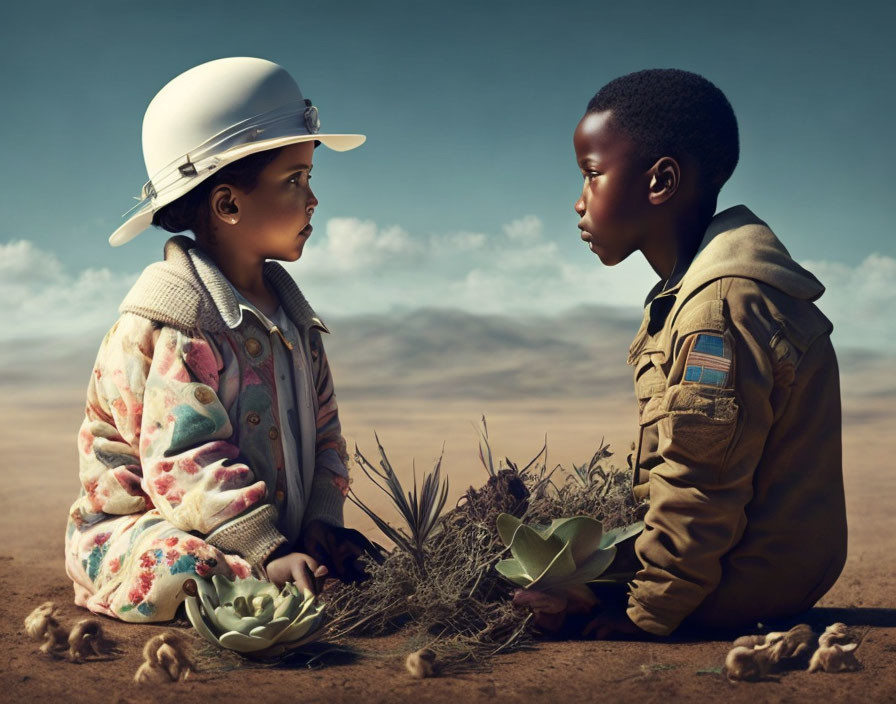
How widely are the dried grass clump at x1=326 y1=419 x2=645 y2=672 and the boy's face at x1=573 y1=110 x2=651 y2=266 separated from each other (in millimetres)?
831

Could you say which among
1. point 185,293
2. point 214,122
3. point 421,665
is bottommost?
point 421,665

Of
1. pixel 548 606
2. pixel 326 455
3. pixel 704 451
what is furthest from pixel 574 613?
pixel 326 455

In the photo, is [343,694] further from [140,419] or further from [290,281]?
[290,281]

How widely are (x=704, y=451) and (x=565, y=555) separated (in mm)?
531

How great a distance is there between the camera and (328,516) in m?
3.96

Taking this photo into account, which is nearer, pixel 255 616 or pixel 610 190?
pixel 255 616

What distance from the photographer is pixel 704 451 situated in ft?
10.1

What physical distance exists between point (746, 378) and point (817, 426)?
0.35 metres

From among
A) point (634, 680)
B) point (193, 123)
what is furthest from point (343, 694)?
point (193, 123)

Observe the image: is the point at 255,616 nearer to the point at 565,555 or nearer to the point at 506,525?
the point at 506,525

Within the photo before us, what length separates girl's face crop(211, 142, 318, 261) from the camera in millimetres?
3816

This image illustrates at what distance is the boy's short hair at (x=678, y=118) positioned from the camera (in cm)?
338

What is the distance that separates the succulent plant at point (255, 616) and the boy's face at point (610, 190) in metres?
1.49

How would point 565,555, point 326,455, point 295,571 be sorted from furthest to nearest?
1. point 326,455
2. point 295,571
3. point 565,555
